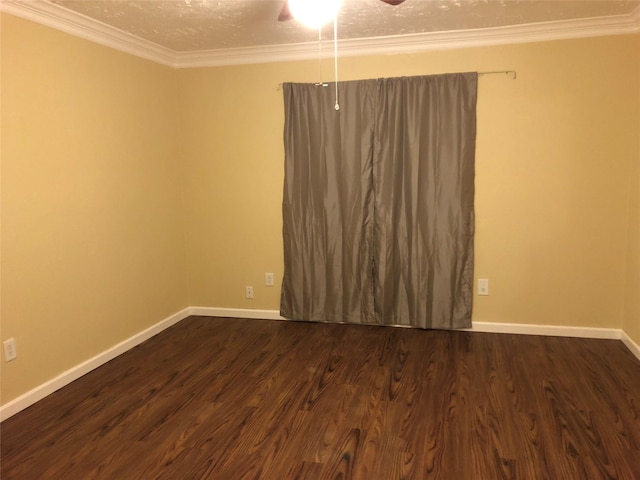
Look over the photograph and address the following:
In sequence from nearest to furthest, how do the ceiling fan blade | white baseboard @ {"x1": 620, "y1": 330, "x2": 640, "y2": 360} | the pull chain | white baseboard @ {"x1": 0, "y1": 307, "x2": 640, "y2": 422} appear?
the ceiling fan blade → white baseboard @ {"x1": 0, "y1": 307, "x2": 640, "y2": 422} → the pull chain → white baseboard @ {"x1": 620, "y1": 330, "x2": 640, "y2": 360}

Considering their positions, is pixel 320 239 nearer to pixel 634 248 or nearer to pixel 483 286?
pixel 483 286

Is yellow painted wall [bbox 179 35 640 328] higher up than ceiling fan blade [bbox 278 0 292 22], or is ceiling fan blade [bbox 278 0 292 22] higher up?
ceiling fan blade [bbox 278 0 292 22]

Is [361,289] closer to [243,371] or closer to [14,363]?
[243,371]

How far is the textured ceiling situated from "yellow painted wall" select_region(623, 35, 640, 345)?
0.77 m

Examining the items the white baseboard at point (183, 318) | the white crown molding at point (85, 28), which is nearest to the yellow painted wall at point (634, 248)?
the white baseboard at point (183, 318)

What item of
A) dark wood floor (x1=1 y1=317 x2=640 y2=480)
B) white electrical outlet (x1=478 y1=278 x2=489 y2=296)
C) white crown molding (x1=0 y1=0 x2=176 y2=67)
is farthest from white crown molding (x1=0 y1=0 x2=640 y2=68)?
dark wood floor (x1=1 y1=317 x2=640 y2=480)

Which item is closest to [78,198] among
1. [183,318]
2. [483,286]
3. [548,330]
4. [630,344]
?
[183,318]

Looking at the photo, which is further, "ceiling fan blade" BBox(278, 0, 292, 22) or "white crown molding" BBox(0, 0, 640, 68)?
"white crown molding" BBox(0, 0, 640, 68)

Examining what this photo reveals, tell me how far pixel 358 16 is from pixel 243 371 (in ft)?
8.10

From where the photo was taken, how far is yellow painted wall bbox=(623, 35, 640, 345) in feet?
10.3

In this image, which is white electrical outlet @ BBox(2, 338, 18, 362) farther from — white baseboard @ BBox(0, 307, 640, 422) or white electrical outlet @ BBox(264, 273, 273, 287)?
white electrical outlet @ BBox(264, 273, 273, 287)

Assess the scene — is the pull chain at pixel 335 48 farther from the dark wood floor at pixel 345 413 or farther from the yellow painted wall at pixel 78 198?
the dark wood floor at pixel 345 413

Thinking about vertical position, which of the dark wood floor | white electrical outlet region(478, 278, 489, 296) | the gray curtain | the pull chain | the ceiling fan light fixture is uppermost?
the pull chain

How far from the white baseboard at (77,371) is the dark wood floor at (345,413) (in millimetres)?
60
